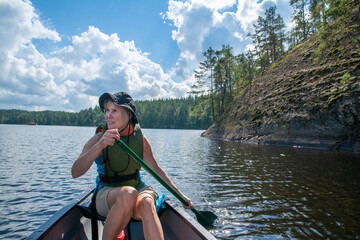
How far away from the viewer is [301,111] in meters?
19.7

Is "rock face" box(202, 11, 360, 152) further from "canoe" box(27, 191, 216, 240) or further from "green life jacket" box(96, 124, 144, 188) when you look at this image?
"green life jacket" box(96, 124, 144, 188)

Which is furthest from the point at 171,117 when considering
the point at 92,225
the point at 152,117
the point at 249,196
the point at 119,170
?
the point at 119,170

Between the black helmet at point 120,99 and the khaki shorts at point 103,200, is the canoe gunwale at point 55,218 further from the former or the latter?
the black helmet at point 120,99

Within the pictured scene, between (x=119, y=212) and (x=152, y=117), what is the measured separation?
13613 cm

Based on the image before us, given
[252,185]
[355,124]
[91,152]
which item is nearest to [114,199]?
[91,152]

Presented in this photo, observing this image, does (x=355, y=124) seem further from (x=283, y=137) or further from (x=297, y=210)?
(x=297, y=210)

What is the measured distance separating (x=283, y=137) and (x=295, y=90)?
570 cm

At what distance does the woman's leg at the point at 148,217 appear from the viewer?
2.23 metres

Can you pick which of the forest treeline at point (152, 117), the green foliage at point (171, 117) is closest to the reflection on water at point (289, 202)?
the forest treeline at point (152, 117)

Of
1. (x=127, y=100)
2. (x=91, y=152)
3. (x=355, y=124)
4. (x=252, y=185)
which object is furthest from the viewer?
(x=355, y=124)

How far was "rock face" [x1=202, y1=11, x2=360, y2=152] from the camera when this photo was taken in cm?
1596

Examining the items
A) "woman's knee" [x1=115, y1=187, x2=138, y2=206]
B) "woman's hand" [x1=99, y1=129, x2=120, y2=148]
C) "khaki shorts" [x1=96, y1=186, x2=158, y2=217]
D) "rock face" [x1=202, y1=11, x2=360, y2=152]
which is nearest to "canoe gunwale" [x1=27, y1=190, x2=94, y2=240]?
"khaki shorts" [x1=96, y1=186, x2=158, y2=217]

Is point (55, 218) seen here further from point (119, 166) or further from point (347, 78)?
point (347, 78)

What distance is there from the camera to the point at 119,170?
279cm
